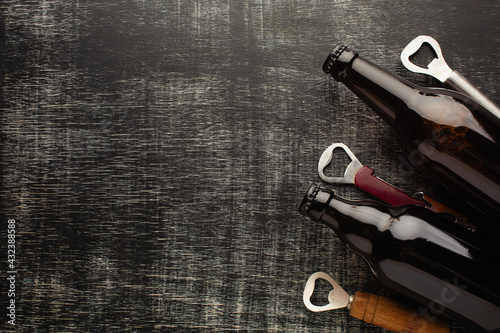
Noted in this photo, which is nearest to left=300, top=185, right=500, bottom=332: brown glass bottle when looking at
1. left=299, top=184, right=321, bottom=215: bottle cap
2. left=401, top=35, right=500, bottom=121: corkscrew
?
left=299, top=184, right=321, bottom=215: bottle cap

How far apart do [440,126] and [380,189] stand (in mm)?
156

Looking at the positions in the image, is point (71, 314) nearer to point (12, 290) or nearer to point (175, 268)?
point (12, 290)

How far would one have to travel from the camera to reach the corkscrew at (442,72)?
69 centimetres

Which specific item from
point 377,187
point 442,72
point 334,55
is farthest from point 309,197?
point 442,72

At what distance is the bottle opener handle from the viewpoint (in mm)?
700

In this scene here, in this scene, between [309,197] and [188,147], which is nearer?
[309,197]

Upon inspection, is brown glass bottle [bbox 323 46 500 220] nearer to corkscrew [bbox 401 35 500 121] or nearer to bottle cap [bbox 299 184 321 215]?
corkscrew [bbox 401 35 500 121]

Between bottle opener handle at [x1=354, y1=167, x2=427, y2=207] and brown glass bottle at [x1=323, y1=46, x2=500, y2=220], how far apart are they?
0.07 m

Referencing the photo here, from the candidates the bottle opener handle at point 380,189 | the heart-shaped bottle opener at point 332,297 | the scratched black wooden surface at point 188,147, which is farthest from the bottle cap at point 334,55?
the heart-shaped bottle opener at point 332,297

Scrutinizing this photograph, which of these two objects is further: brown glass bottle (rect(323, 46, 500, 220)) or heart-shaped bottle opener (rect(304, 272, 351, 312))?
heart-shaped bottle opener (rect(304, 272, 351, 312))

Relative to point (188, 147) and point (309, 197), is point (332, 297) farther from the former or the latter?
point (188, 147)

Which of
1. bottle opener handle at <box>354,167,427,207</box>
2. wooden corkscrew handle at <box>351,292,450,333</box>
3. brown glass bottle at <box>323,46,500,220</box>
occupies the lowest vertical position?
wooden corkscrew handle at <box>351,292,450,333</box>

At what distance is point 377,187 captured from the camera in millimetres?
716

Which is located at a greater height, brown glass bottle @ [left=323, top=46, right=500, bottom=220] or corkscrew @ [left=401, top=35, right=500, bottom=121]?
corkscrew @ [left=401, top=35, right=500, bottom=121]
